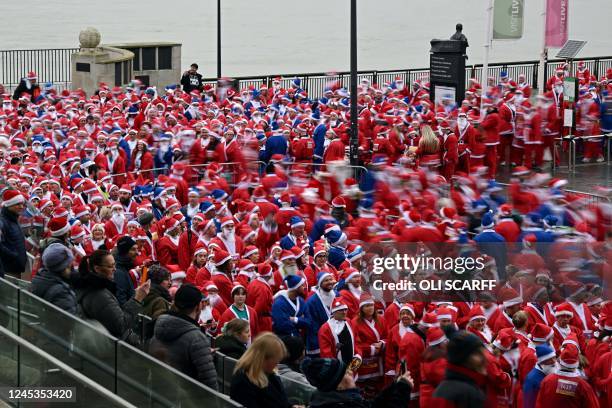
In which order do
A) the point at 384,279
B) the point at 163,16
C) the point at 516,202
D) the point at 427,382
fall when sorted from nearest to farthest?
the point at 427,382 < the point at 384,279 < the point at 516,202 < the point at 163,16

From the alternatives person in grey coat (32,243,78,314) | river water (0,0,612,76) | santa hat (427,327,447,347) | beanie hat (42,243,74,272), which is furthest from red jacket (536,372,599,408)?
river water (0,0,612,76)

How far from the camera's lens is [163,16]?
77.4 meters

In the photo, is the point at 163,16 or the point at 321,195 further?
the point at 163,16

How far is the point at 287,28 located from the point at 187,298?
64.7 metres

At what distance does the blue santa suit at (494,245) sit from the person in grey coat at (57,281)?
15.3 feet

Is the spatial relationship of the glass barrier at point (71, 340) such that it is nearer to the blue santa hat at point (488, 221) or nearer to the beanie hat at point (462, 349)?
the beanie hat at point (462, 349)

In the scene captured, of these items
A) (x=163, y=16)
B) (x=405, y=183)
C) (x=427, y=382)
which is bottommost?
(x=427, y=382)

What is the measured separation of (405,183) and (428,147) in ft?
9.69

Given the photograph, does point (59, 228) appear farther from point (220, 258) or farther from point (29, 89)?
point (29, 89)

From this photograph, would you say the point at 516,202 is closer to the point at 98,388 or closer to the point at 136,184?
the point at 136,184

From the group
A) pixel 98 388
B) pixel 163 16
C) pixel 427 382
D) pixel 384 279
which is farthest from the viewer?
pixel 163 16

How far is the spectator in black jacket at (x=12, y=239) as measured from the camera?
10.7 metres

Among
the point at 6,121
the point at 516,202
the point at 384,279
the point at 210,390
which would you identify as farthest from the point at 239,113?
the point at 210,390

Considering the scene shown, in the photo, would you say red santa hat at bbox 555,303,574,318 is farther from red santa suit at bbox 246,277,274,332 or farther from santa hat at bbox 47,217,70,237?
santa hat at bbox 47,217,70,237
